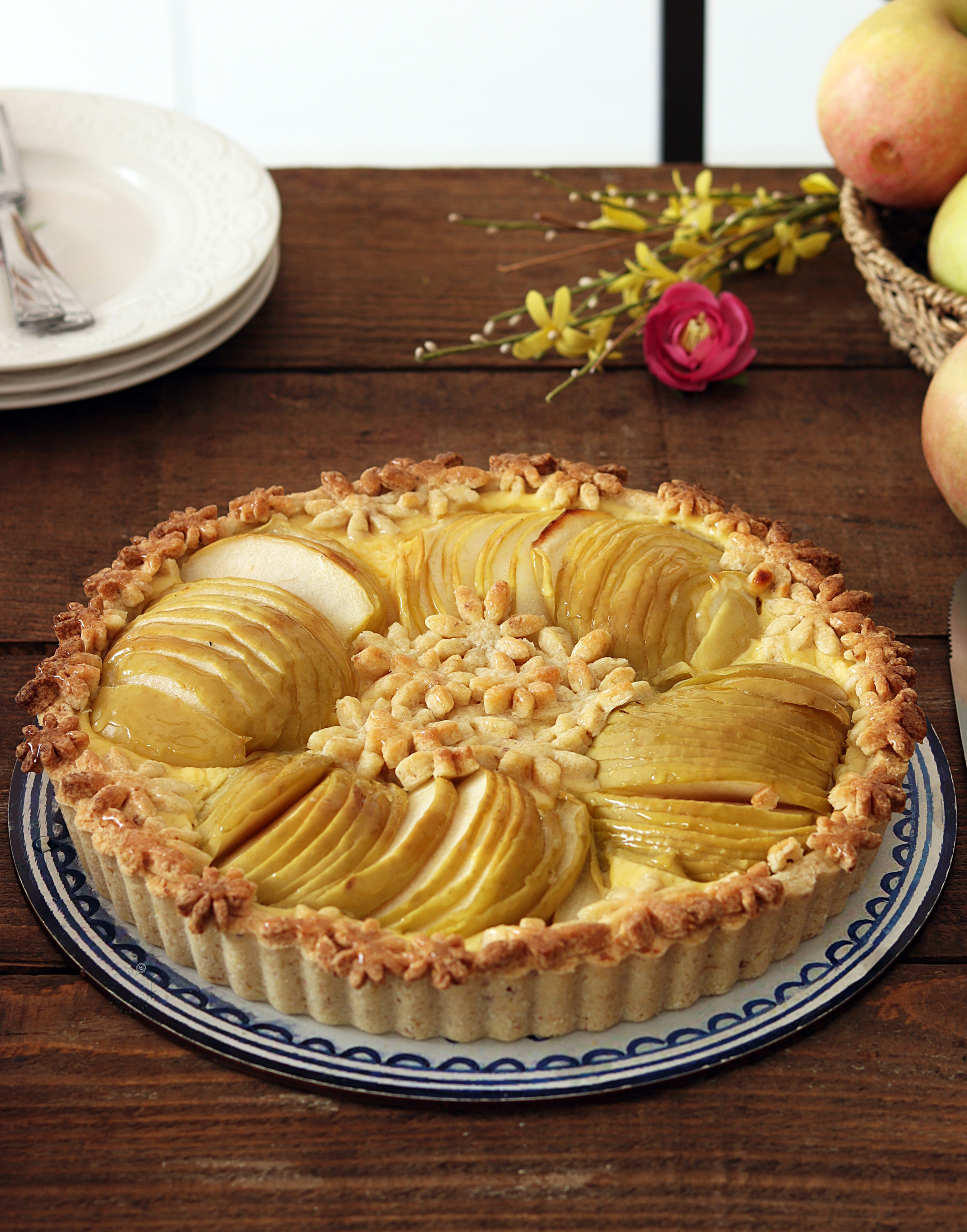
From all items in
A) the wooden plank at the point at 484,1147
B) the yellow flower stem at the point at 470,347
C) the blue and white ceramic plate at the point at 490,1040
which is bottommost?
the wooden plank at the point at 484,1147

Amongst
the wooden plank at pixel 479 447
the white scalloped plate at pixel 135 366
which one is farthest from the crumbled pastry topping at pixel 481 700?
the white scalloped plate at pixel 135 366

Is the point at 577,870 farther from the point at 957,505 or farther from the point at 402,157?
the point at 402,157

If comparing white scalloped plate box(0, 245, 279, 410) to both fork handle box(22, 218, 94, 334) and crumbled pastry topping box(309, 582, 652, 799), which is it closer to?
fork handle box(22, 218, 94, 334)

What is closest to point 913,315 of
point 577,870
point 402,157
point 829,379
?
point 829,379

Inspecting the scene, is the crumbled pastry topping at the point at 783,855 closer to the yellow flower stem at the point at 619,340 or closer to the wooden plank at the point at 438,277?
the yellow flower stem at the point at 619,340

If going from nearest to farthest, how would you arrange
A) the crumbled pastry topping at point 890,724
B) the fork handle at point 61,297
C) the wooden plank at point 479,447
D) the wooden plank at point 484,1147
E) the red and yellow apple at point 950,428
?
the wooden plank at point 484,1147
the crumbled pastry topping at point 890,724
the red and yellow apple at point 950,428
the wooden plank at point 479,447
the fork handle at point 61,297
